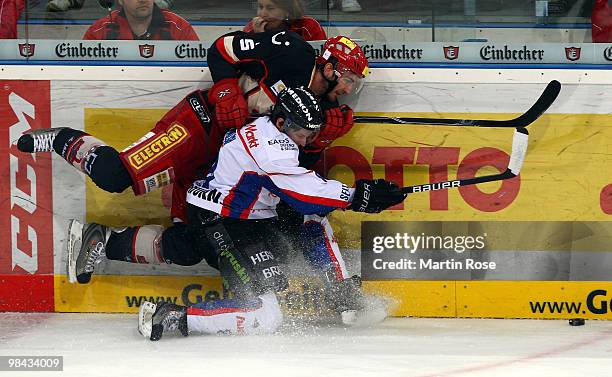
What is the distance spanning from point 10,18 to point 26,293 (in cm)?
121

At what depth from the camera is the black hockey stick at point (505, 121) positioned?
442cm

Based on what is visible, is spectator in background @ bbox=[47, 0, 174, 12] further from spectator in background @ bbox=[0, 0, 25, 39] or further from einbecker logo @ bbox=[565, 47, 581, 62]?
einbecker logo @ bbox=[565, 47, 581, 62]

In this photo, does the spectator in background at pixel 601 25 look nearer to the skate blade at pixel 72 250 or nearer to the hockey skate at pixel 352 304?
the hockey skate at pixel 352 304

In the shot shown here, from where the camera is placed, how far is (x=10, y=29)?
4559mm

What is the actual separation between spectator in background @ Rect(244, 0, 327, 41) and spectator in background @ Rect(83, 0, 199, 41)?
292 millimetres

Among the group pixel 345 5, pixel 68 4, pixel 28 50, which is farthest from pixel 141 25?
pixel 345 5

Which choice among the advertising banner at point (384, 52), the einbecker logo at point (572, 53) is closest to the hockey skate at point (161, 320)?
the advertising banner at point (384, 52)

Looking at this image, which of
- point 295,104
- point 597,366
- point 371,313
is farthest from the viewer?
point 371,313

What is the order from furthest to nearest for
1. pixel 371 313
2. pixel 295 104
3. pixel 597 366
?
pixel 371 313
pixel 295 104
pixel 597 366

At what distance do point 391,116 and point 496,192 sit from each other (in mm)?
564

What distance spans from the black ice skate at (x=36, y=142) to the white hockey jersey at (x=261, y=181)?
26.0 inches

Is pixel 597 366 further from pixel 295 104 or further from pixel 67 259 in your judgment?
pixel 67 259

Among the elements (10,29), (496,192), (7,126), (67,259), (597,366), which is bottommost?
(597,366)

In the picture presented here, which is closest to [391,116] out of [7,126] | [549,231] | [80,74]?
[549,231]
